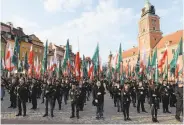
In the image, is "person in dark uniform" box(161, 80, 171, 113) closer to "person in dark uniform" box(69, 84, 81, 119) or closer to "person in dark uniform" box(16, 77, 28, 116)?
"person in dark uniform" box(69, 84, 81, 119)

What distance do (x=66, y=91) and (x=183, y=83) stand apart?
8489 millimetres

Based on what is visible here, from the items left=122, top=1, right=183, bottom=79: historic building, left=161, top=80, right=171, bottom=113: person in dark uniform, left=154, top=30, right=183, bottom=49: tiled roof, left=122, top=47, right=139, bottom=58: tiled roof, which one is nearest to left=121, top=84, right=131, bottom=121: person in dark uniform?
left=161, top=80, right=171, bottom=113: person in dark uniform

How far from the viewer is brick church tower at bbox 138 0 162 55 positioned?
2950 inches

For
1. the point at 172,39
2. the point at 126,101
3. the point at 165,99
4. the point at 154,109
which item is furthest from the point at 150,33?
the point at 126,101

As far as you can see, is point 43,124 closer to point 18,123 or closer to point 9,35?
point 18,123

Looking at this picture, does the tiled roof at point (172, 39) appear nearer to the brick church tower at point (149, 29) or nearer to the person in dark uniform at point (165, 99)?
the brick church tower at point (149, 29)

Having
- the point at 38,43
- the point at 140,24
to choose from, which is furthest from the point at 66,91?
the point at 140,24

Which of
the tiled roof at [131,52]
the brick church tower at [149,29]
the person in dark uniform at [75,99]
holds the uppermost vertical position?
the brick church tower at [149,29]

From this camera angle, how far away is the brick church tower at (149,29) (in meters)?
74.9

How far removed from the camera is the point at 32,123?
959 cm

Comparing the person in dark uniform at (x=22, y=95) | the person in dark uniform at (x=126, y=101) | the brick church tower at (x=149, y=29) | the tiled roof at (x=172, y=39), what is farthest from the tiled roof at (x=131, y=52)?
the person in dark uniform at (x=22, y=95)

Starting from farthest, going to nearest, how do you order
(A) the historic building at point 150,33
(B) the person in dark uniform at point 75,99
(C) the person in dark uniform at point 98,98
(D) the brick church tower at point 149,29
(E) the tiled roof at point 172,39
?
(D) the brick church tower at point 149,29, (A) the historic building at point 150,33, (E) the tiled roof at point 172,39, (B) the person in dark uniform at point 75,99, (C) the person in dark uniform at point 98,98

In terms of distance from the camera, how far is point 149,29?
244ft

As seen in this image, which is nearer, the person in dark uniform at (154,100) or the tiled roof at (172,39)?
the person in dark uniform at (154,100)
